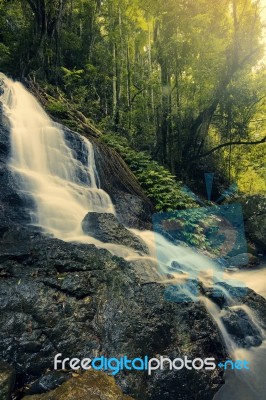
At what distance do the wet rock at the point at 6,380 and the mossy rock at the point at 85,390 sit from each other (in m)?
0.18

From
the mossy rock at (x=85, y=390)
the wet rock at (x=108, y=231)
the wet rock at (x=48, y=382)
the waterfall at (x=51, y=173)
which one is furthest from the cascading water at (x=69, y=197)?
the wet rock at (x=48, y=382)

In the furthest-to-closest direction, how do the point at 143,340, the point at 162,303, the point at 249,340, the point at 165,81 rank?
the point at 165,81 → the point at 249,340 → the point at 162,303 → the point at 143,340

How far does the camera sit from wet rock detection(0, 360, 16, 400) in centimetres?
296

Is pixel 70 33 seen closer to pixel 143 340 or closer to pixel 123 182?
pixel 123 182

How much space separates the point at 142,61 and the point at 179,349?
18.0 m

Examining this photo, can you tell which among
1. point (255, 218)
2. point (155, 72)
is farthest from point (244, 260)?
point (155, 72)

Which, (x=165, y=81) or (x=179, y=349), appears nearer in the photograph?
(x=179, y=349)

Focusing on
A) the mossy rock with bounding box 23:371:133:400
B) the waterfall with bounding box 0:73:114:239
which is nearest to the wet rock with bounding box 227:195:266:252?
the waterfall with bounding box 0:73:114:239

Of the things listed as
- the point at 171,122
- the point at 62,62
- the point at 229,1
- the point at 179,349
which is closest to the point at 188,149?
the point at 171,122

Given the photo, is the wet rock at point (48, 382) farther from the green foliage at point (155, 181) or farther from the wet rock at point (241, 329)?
the green foliage at point (155, 181)

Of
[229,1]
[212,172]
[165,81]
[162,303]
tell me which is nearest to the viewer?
[162,303]

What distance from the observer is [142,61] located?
19031 mm

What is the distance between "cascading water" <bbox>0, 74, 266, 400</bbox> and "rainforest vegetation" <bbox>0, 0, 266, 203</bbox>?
75.6 inches

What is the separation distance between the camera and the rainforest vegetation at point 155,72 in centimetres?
1316
